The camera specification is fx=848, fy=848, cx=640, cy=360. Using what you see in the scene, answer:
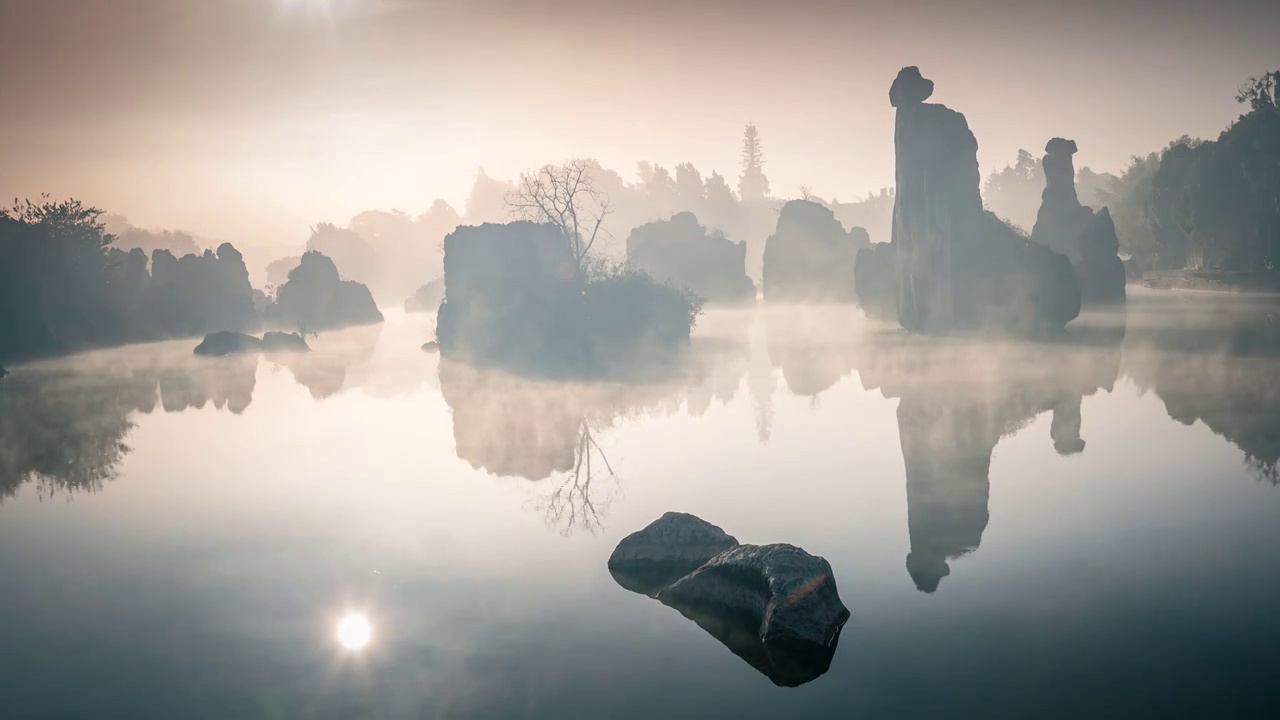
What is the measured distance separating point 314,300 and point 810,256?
47.4m

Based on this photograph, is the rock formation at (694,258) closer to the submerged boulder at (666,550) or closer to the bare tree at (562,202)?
the bare tree at (562,202)

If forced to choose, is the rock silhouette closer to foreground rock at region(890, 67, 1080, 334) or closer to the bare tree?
the bare tree

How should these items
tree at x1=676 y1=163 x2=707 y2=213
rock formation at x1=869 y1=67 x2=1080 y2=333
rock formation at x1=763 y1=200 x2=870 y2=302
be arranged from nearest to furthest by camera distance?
rock formation at x1=869 y1=67 x2=1080 y2=333 < rock formation at x1=763 y1=200 x2=870 y2=302 < tree at x1=676 y1=163 x2=707 y2=213

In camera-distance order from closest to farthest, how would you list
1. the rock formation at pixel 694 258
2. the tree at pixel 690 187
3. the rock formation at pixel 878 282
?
the rock formation at pixel 878 282 → the rock formation at pixel 694 258 → the tree at pixel 690 187

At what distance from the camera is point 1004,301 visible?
156 ft

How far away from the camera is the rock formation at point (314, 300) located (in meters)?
75.6

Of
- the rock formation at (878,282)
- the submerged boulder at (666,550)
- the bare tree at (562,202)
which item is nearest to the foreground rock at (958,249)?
the rock formation at (878,282)

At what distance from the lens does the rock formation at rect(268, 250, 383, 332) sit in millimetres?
75625

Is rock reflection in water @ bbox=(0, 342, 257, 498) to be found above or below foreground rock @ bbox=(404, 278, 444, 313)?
below

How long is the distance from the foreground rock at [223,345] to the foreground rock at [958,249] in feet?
141

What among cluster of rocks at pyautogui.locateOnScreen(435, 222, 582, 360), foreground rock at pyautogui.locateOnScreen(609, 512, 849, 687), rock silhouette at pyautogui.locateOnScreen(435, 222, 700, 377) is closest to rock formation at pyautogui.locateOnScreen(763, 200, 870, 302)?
rock silhouette at pyautogui.locateOnScreen(435, 222, 700, 377)

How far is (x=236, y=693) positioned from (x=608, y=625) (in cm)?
460

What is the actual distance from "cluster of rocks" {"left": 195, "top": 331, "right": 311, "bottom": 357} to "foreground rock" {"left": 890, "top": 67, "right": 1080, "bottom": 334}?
3941 centimetres

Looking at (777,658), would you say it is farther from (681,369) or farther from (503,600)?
(681,369)
